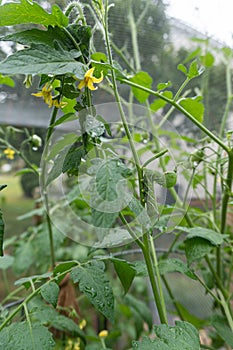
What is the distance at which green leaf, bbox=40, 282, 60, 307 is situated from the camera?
375 mm

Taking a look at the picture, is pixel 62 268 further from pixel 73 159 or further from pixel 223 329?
pixel 223 329

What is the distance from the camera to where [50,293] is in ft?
1.25

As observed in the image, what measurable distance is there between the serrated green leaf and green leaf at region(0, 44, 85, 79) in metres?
0.29

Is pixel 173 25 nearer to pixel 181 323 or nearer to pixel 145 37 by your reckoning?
pixel 145 37

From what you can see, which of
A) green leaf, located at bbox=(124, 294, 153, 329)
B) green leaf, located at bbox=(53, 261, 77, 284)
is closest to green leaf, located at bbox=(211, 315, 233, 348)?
green leaf, located at bbox=(53, 261, 77, 284)

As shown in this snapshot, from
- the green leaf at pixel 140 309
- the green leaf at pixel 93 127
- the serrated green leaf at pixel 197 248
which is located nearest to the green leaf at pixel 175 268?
the serrated green leaf at pixel 197 248

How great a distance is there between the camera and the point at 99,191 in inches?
12.8

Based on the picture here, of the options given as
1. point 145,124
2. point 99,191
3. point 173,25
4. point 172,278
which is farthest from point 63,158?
point 172,278

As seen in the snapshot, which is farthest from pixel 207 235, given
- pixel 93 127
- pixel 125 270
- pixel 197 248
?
pixel 93 127

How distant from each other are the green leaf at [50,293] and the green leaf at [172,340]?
9 centimetres

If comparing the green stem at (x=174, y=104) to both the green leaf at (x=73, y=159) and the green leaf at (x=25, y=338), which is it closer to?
the green leaf at (x=73, y=159)

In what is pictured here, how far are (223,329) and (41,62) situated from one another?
43 cm

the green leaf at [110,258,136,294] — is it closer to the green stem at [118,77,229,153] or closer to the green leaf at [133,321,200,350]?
the green leaf at [133,321,200,350]

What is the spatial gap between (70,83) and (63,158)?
7 cm
